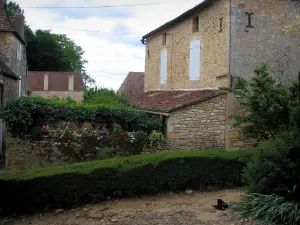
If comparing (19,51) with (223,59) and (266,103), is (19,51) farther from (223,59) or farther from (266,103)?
(266,103)

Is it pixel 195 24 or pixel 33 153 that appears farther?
pixel 195 24

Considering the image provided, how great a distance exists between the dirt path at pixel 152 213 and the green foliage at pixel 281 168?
0.79 m

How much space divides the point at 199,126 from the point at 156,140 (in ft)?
5.79

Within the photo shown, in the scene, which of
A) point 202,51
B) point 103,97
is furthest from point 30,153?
point 202,51

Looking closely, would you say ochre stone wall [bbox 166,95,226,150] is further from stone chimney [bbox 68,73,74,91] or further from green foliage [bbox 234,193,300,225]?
stone chimney [bbox 68,73,74,91]

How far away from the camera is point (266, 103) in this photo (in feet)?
30.1

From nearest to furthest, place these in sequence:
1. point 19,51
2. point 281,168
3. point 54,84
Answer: point 281,168
point 19,51
point 54,84

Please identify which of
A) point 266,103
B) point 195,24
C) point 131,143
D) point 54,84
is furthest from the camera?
point 54,84

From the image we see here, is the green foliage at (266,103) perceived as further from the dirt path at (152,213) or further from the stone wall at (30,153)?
the stone wall at (30,153)

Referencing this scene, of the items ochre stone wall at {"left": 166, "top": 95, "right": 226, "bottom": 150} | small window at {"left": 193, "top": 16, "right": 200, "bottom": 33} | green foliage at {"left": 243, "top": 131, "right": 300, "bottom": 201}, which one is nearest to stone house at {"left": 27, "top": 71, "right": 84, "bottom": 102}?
small window at {"left": 193, "top": 16, "right": 200, "bottom": 33}

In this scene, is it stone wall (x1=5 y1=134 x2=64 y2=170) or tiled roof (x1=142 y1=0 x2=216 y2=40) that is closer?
stone wall (x1=5 y1=134 x2=64 y2=170)

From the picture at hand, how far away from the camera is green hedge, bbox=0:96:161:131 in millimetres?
11227

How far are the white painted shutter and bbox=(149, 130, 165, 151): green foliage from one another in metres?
4.50

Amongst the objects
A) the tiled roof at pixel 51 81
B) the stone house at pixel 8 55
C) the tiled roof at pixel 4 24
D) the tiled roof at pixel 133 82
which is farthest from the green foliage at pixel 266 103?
the tiled roof at pixel 51 81
